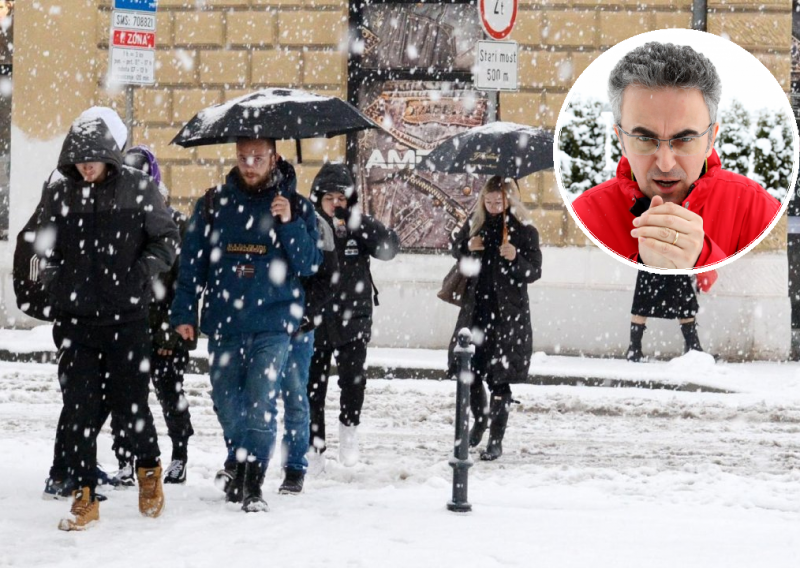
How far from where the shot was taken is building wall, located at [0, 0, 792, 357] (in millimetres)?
12172

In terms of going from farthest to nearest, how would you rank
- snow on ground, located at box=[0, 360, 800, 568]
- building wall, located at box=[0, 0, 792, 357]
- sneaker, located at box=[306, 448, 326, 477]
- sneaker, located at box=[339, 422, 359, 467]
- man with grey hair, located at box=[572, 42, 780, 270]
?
building wall, located at box=[0, 0, 792, 357], sneaker, located at box=[339, 422, 359, 467], sneaker, located at box=[306, 448, 326, 477], snow on ground, located at box=[0, 360, 800, 568], man with grey hair, located at box=[572, 42, 780, 270]

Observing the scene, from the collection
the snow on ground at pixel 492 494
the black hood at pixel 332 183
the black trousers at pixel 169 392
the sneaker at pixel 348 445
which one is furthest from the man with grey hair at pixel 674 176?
the sneaker at pixel 348 445

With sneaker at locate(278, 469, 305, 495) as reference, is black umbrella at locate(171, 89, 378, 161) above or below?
above

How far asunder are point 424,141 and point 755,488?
711 cm

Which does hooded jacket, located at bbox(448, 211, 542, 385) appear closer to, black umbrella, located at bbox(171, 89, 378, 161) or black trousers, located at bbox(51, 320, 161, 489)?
black umbrella, located at bbox(171, 89, 378, 161)

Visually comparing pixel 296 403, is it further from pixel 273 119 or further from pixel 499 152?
pixel 499 152

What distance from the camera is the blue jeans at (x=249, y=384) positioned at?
501 cm

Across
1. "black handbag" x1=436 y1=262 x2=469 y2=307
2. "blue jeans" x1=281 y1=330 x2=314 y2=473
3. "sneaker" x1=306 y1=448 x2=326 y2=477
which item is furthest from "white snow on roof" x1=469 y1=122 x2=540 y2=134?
"sneaker" x1=306 y1=448 x2=326 y2=477

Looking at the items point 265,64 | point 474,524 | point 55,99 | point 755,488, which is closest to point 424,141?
point 265,64

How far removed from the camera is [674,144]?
33.7 inches

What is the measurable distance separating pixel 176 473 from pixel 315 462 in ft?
2.62

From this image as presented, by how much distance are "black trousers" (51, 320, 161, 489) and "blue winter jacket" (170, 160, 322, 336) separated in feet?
1.01

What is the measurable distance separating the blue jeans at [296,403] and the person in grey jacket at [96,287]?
830 millimetres

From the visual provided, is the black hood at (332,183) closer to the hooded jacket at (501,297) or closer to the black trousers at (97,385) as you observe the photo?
the hooded jacket at (501,297)
